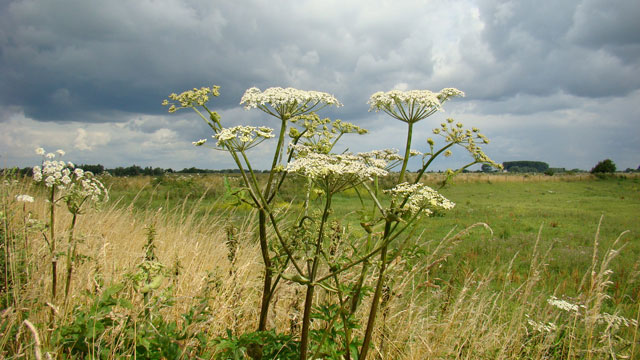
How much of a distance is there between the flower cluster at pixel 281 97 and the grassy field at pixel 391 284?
28.1 inches

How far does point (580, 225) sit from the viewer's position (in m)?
16.9

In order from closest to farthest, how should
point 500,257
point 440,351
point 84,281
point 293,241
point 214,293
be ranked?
point 293,241
point 440,351
point 214,293
point 84,281
point 500,257

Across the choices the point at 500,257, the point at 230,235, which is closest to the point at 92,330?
the point at 230,235

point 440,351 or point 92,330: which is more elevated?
point 92,330

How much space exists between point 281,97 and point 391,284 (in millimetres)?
3099

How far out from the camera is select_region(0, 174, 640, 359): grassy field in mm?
3248

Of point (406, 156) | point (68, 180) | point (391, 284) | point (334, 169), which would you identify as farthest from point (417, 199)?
point (68, 180)

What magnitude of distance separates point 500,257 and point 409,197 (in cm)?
1010

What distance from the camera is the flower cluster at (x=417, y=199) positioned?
2515 mm

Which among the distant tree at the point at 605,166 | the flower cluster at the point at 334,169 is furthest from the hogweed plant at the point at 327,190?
the distant tree at the point at 605,166

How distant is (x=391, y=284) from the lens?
190 inches

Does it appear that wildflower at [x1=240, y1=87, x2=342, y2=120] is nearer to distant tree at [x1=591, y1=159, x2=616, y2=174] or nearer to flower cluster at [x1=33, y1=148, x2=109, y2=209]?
flower cluster at [x1=33, y1=148, x2=109, y2=209]

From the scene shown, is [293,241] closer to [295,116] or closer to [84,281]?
[295,116]

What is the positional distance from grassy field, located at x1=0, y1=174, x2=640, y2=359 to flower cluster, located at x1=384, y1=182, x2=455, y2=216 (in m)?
0.28
